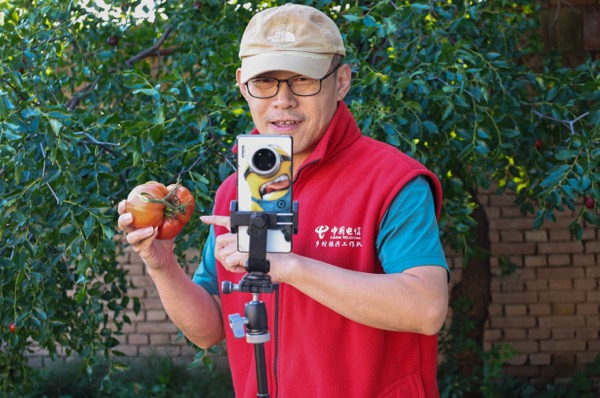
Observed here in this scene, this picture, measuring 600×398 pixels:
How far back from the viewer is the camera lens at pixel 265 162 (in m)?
1.87

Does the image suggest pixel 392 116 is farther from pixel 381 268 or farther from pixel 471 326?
pixel 471 326

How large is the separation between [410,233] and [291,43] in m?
0.53

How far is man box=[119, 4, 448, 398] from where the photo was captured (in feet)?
6.31

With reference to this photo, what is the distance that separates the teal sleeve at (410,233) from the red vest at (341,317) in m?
0.02

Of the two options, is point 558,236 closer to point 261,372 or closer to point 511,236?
point 511,236

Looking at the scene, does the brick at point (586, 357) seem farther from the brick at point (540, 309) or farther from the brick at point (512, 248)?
the brick at point (512, 248)

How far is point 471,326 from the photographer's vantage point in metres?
5.54

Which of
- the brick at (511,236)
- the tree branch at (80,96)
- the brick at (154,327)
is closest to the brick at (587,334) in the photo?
the brick at (511,236)

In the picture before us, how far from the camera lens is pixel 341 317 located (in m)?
2.06

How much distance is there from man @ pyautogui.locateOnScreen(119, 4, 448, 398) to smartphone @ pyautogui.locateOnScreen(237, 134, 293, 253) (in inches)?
4.4

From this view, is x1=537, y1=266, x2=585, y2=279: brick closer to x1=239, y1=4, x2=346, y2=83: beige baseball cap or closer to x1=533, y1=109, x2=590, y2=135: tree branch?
x1=533, y1=109, x2=590, y2=135: tree branch

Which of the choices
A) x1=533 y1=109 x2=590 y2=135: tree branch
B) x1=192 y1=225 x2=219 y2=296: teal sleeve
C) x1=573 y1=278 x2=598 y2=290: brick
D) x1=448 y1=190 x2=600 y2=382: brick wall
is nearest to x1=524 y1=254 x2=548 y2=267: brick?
x1=448 y1=190 x2=600 y2=382: brick wall

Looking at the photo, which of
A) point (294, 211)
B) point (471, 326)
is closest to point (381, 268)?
point (294, 211)

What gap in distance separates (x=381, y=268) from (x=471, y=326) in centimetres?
358
